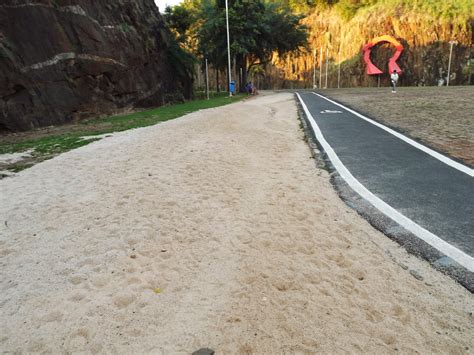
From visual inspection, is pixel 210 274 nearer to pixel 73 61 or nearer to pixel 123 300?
pixel 123 300

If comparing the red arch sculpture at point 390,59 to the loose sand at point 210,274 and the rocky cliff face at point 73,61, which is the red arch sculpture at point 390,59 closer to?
the rocky cliff face at point 73,61

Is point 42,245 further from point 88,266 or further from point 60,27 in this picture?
point 60,27

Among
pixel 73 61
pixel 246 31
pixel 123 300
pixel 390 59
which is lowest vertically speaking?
pixel 123 300

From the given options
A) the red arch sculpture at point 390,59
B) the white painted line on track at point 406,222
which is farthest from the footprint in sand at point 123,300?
the red arch sculpture at point 390,59

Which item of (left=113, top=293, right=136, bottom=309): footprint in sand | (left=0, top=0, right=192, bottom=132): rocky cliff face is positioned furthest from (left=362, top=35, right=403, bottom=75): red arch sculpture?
(left=113, top=293, right=136, bottom=309): footprint in sand

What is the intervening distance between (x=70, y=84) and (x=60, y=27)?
262 cm

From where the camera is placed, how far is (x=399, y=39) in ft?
151

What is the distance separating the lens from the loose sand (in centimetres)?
268

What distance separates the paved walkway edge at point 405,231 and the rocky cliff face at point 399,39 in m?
39.6

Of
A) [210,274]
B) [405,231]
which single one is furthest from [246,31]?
[210,274]

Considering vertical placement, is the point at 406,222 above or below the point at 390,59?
below

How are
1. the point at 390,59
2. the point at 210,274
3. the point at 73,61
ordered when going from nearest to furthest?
the point at 210,274 → the point at 73,61 → the point at 390,59

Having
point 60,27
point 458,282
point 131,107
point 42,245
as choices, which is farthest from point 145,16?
point 458,282

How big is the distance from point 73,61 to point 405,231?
17795mm
